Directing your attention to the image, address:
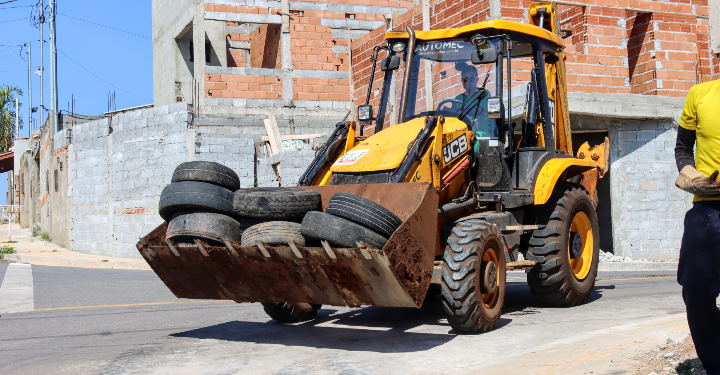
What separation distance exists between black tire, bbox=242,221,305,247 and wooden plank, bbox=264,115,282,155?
1311cm

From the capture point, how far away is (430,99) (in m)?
7.82

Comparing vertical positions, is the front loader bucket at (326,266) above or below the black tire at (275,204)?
below

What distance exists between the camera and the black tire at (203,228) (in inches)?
244

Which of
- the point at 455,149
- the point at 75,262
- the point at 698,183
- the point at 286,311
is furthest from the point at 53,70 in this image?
the point at 698,183

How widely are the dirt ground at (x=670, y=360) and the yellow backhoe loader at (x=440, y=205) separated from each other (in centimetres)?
158

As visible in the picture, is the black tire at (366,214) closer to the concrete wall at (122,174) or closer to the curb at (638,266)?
the curb at (638,266)

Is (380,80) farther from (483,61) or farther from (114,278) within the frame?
(483,61)

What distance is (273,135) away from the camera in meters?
19.9

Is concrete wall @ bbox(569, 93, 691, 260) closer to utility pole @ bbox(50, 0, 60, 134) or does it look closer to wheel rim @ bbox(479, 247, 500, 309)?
wheel rim @ bbox(479, 247, 500, 309)

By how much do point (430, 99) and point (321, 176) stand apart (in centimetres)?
145

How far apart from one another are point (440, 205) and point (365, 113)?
1528mm

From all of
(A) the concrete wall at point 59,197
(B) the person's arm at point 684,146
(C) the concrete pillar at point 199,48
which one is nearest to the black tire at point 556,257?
(B) the person's arm at point 684,146

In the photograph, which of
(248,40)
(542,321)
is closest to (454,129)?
(542,321)

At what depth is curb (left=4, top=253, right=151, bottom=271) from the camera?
17500 mm
